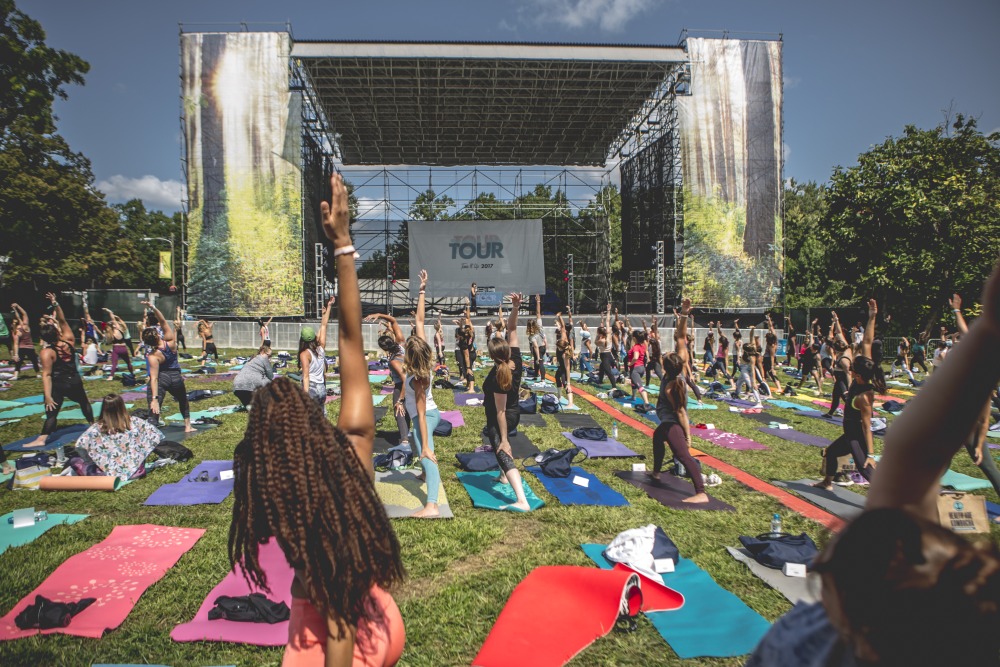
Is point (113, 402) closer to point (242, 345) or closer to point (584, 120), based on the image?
point (242, 345)

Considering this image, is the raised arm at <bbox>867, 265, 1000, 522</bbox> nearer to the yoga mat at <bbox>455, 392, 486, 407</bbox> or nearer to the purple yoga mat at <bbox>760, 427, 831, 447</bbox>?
the purple yoga mat at <bbox>760, 427, 831, 447</bbox>

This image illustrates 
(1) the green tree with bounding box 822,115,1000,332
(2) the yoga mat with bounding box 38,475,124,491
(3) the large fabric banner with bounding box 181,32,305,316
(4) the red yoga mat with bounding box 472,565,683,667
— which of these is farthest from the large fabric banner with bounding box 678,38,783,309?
(2) the yoga mat with bounding box 38,475,124,491

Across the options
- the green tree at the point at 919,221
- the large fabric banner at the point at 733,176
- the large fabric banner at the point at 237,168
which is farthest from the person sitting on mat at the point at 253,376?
the green tree at the point at 919,221

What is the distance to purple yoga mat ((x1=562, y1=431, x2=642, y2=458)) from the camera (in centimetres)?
889

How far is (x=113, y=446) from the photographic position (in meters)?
7.18

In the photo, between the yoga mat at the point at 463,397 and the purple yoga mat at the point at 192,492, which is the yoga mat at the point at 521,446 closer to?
the yoga mat at the point at 463,397

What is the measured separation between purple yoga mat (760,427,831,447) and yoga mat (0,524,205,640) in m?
10.0

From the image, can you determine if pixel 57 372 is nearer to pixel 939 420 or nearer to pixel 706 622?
pixel 706 622

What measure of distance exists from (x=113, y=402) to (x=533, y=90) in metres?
25.3

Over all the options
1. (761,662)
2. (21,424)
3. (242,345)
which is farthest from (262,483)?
(242,345)

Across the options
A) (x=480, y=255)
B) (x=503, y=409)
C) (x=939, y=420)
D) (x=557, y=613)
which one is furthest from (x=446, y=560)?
(x=480, y=255)

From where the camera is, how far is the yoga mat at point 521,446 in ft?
29.0

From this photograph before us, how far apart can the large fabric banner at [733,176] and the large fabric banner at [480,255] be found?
27.7 feet

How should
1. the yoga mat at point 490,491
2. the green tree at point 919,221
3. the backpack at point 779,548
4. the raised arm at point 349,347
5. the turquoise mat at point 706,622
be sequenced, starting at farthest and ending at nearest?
the green tree at point 919,221 → the yoga mat at point 490,491 → the backpack at point 779,548 → the turquoise mat at point 706,622 → the raised arm at point 349,347
